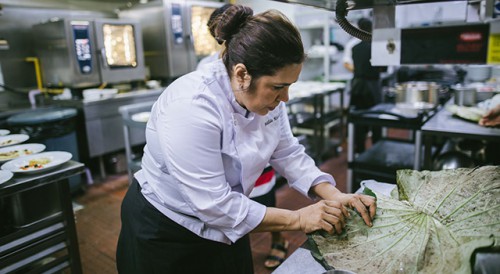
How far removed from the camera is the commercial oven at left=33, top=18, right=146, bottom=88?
14.3 ft

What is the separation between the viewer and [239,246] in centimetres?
147

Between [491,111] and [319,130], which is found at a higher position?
[491,111]

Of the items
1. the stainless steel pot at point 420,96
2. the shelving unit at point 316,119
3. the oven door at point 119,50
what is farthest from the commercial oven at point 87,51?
the stainless steel pot at point 420,96

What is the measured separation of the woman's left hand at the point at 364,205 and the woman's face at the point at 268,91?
41cm

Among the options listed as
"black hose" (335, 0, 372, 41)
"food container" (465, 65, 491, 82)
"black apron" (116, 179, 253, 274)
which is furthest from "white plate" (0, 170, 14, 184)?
"food container" (465, 65, 491, 82)

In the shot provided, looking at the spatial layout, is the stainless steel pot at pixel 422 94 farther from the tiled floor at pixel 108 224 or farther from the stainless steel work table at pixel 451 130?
the tiled floor at pixel 108 224

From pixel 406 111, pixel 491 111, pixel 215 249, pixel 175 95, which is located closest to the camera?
pixel 175 95

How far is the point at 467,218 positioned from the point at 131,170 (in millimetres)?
3275

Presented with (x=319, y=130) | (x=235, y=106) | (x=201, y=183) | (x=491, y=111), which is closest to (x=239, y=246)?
(x=201, y=183)

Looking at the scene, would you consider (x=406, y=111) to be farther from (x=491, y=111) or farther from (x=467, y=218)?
(x=467, y=218)

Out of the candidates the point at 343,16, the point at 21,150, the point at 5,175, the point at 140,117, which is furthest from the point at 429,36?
the point at 140,117

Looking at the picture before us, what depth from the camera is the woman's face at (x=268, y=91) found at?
1166mm

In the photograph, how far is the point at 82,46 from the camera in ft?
14.5

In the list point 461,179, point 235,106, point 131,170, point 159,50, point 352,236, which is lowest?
point 131,170
